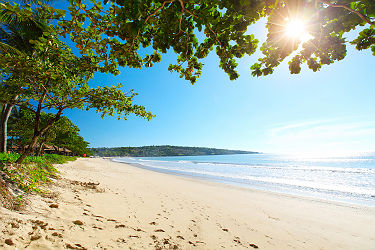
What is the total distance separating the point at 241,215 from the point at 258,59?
575 centimetres

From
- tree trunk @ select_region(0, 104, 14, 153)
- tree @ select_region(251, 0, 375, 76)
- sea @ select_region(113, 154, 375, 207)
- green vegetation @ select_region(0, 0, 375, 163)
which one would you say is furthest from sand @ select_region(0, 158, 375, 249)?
tree trunk @ select_region(0, 104, 14, 153)

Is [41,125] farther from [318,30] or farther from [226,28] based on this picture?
[318,30]

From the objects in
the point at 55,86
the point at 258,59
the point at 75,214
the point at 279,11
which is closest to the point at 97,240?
the point at 75,214

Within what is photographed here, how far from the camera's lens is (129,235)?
3.36 meters

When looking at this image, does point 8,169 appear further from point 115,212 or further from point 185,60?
point 185,60

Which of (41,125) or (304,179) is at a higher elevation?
(41,125)

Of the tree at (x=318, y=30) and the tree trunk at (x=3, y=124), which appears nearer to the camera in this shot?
the tree at (x=318, y=30)

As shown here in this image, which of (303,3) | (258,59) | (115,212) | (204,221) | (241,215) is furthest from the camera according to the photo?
(241,215)

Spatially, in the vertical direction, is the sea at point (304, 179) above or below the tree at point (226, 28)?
below

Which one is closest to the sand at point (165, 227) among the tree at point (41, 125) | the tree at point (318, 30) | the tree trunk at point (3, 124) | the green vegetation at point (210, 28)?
the green vegetation at point (210, 28)

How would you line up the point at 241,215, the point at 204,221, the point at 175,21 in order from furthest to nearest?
1. the point at 241,215
2. the point at 204,221
3. the point at 175,21

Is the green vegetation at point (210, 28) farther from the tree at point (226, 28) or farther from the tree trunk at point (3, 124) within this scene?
the tree trunk at point (3, 124)

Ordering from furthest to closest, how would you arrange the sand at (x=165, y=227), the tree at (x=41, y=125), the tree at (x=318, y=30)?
the tree at (x=41, y=125) → the sand at (x=165, y=227) → the tree at (x=318, y=30)

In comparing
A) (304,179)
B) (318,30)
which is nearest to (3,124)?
(318,30)
